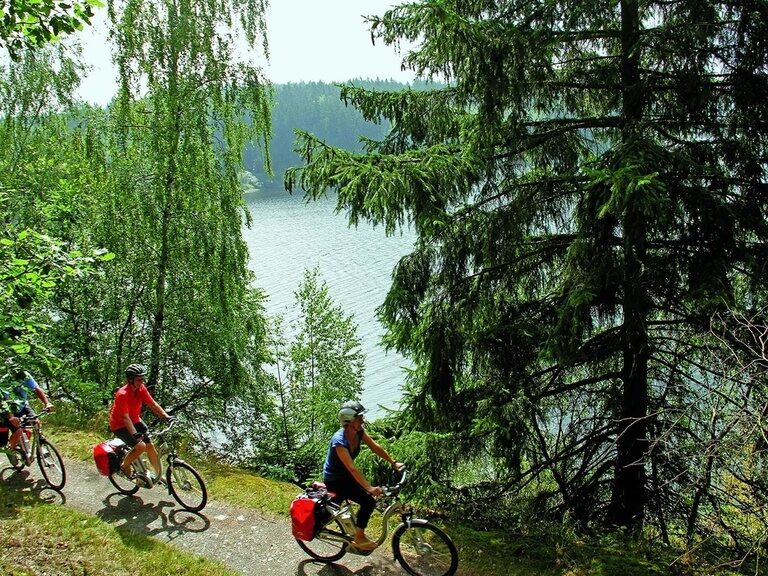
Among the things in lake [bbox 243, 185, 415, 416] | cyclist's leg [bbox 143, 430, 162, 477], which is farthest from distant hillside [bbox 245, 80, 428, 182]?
cyclist's leg [bbox 143, 430, 162, 477]

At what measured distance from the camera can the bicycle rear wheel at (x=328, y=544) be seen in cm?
645

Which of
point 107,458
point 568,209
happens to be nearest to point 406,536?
point 107,458

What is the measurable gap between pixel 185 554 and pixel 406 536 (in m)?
2.46

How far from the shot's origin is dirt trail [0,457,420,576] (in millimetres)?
6625

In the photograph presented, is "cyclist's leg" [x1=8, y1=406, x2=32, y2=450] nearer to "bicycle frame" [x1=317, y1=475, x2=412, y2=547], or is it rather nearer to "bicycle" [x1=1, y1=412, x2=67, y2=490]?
"bicycle" [x1=1, y1=412, x2=67, y2=490]

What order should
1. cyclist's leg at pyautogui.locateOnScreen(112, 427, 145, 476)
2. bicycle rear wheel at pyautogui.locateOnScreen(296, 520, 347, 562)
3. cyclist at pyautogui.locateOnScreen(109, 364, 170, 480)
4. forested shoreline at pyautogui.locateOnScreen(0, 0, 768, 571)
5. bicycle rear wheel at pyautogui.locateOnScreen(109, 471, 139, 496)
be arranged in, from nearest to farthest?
forested shoreline at pyautogui.locateOnScreen(0, 0, 768, 571) → bicycle rear wheel at pyautogui.locateOnScreen(296, 520, 347, 562) → cyclist at pyautogui.locateOnScreen(109, 364, 170, 480) → cyclist's leg at pyautogui.locateOnScreen(112, 427, 145, 476) → bicycle rear wheel at pyautogui.locateOnScreen(109, 471, 139, 496)

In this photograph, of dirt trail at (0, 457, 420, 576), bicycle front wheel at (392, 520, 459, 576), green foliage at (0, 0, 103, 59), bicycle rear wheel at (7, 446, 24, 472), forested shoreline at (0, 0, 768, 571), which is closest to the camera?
green foliage at (0, 0, 103, 59)

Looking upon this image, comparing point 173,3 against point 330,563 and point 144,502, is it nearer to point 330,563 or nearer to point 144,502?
point 144,502

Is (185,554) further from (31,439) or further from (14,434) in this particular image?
(14,434)

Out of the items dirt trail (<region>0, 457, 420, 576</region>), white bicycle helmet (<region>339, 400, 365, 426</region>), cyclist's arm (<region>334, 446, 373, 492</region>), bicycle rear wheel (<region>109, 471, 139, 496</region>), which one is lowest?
dirt trail (<region>0, 457, 420, 576</region>)

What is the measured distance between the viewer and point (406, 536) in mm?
6621

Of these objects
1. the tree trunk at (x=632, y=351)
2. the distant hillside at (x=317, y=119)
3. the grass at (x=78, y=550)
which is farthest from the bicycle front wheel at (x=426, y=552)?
the distant hillside at (x=317, y=119)

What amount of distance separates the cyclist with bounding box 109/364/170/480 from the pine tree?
10.3 feet

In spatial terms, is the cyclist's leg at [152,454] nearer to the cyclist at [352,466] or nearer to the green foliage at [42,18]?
the cyclist at [352,466]
